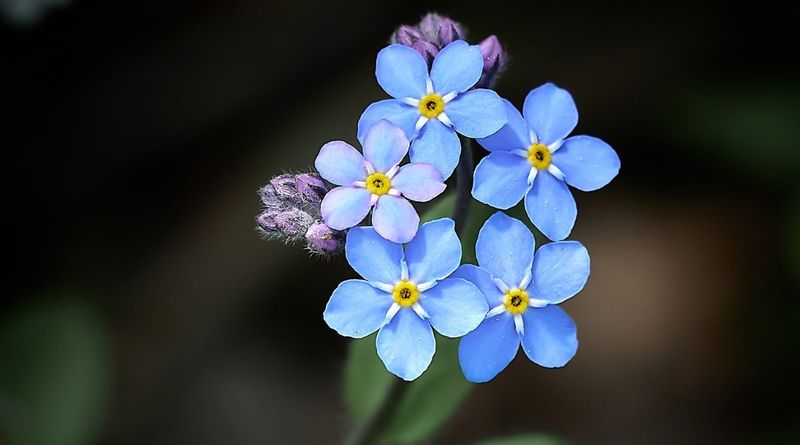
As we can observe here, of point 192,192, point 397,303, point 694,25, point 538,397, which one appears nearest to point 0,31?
point 192,192

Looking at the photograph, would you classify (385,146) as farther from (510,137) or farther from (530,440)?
(530,440)

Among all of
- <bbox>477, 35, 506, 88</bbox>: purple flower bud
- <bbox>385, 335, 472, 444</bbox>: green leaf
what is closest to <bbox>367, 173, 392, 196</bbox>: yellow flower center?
<bbox>477, 35, 506, 88</bbox>: purple flower bud

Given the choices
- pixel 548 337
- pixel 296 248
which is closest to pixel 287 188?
pixel 548 337

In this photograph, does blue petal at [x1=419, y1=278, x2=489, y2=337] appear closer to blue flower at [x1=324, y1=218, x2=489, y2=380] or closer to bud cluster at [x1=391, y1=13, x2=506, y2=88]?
blue flower at [x1=324, y1=218, x2=489, y2=380]

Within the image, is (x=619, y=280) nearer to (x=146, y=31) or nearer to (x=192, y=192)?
(x=192, y=192)

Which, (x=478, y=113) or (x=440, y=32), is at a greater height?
(x=440, y=32)

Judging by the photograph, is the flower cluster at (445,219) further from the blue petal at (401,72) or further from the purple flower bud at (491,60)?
the purple flower bud at (491,60)
